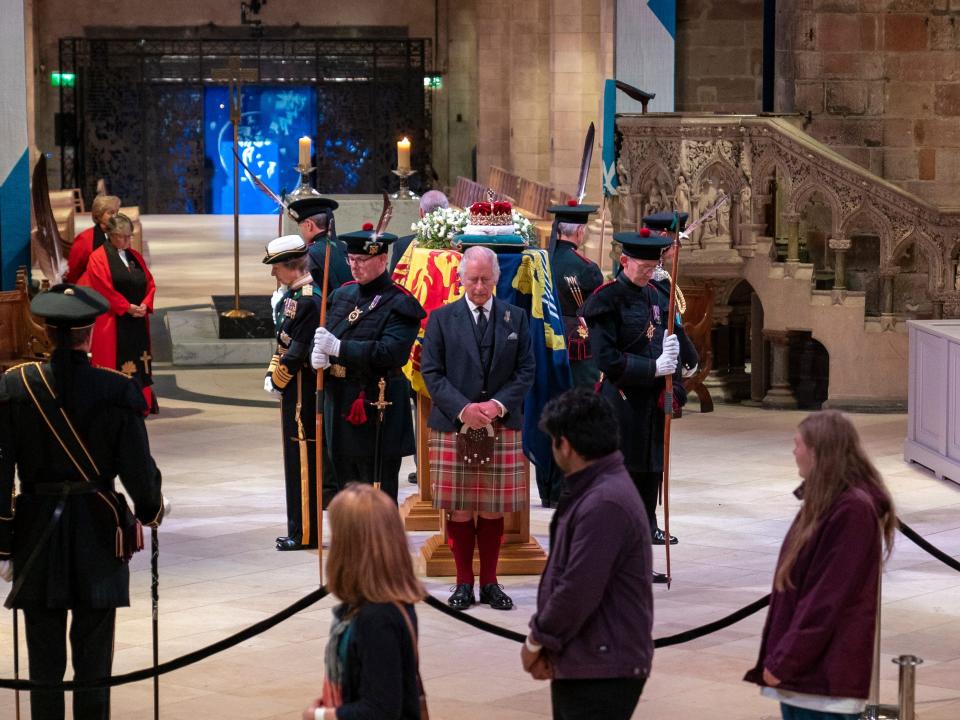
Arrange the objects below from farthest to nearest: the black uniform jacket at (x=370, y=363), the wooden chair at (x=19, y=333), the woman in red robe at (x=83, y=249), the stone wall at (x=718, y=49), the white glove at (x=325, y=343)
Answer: the stone wall at (x=718, y=49), the wooden chair at (x=19, y=333), the woman in red robe at (x=83, y=249), the black uniform jacket at (x=370, y=363), the white glove at (x=325, y=343)

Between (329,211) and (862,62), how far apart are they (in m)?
7.31

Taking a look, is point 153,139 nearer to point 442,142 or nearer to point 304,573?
point 442,142

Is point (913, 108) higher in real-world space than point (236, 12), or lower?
lower

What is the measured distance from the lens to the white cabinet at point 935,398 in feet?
38.8

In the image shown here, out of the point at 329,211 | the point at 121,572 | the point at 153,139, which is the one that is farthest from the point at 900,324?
the point at 153,139

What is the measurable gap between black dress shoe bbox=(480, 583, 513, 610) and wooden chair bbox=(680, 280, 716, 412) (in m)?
6.37

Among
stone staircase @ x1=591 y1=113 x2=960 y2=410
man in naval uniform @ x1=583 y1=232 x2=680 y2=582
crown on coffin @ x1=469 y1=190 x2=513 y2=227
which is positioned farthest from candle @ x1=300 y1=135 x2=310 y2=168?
man in naval uniform @ x1=583 y1=232 x2=680 y2=582

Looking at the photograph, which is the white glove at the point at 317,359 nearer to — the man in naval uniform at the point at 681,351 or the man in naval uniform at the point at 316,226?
the man in naval uniform at the point at 316,226

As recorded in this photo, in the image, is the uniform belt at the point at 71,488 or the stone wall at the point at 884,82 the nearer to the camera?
the uniform belt at the point at 71,488

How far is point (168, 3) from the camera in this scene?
38438 millimetres

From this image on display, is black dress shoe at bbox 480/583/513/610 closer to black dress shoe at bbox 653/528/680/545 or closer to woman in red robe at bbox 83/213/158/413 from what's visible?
black dress shoe at bbox 653/528/680/545

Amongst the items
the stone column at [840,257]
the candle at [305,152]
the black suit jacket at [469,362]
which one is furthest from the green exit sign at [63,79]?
the black suit jacket at [469,362]

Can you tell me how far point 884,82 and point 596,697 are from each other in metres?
12.1

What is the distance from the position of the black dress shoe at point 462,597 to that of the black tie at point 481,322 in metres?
1.15
